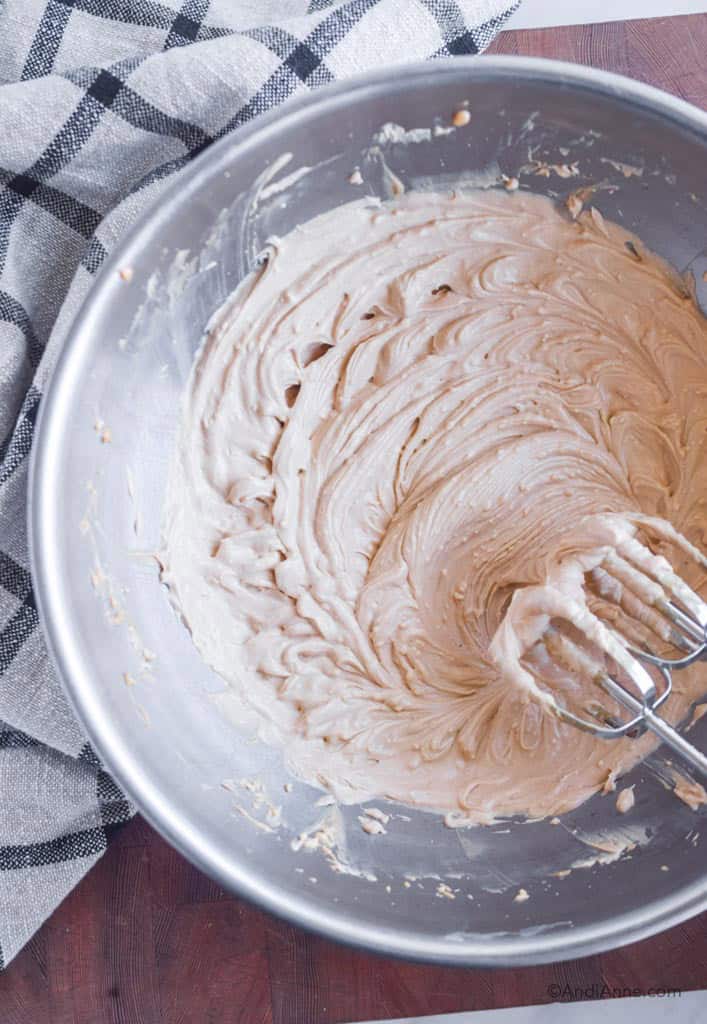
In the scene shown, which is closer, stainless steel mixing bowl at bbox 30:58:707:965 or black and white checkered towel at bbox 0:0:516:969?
stainless steel mixing bowl at bbox 30:58:707:965

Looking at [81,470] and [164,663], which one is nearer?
[81,470]

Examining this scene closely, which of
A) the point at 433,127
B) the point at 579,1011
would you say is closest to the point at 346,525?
the point at 433,127

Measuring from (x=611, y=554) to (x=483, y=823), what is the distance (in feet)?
1.33

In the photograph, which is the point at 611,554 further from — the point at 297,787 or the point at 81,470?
the point at 81,470

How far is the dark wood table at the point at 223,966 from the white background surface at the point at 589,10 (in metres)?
0.05

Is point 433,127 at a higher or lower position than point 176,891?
higher

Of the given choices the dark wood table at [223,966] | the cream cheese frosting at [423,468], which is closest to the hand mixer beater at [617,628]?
the cream cheese frosting at [423,468]

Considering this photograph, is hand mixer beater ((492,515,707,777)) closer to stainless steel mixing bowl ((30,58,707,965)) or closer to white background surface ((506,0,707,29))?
stainless steel mixing bowl ((30,58,707,965))

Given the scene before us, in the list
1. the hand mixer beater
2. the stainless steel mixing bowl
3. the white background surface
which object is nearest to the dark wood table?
the white background surface

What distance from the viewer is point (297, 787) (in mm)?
1285

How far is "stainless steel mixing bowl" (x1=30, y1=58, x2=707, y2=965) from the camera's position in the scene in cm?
111

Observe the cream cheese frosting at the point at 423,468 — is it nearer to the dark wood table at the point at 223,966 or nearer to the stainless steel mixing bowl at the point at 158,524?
the stainless steel mixing bowl at the point at 158,524

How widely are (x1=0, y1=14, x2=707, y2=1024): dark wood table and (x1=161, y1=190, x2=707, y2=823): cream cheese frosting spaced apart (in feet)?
0.89

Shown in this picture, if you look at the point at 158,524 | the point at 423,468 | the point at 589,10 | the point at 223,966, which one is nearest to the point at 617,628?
the point at 423,468
